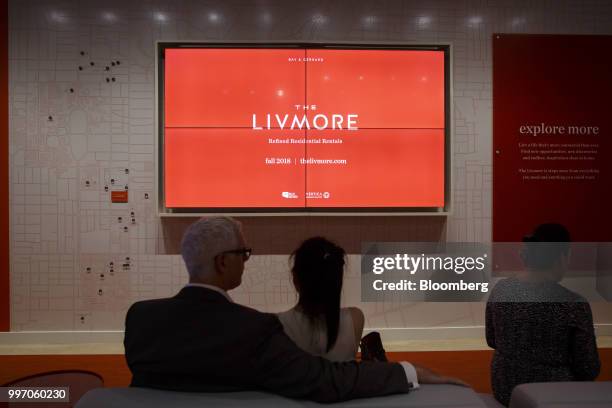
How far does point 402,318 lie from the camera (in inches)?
150

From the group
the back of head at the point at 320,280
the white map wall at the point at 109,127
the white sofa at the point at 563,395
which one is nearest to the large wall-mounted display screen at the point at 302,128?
the white map wall at the point at 109,127

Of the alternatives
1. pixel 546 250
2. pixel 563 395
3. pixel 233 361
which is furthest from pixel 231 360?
pixel 546 250

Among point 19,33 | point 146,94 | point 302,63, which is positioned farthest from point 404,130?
point 19,33

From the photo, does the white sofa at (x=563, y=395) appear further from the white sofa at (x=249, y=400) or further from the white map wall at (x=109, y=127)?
the white map wall at (x=109, y=127)

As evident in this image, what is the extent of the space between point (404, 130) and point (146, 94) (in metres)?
1.97

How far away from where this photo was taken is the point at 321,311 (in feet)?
5.20

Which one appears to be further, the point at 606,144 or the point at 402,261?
the point at 606,144

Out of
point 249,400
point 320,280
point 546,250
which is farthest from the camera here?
point 546,250

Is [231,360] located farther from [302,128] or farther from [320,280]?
[302,128]

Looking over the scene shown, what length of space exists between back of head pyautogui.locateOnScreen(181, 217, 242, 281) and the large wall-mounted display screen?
2123 mm

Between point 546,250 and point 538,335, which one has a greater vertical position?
point 546,250

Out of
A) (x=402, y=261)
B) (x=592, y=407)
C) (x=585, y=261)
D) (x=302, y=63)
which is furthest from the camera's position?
(x=302, y=63)

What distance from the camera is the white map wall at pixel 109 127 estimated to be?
3746 mm

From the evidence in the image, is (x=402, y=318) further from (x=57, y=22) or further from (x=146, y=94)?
(x=57, y=22)
